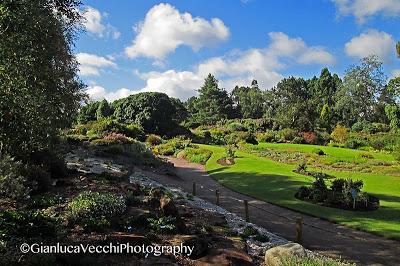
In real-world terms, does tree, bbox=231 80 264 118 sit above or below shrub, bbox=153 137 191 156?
above

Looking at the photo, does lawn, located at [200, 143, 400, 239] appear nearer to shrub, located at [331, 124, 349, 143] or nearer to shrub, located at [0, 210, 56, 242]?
shrub, located at [0, 210, 56, 242]

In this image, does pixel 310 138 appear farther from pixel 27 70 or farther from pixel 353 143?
pixel 27 70

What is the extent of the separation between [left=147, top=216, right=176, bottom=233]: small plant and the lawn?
891cm

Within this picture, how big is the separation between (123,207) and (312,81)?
11661 centimetres

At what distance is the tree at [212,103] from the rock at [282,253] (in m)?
82.2

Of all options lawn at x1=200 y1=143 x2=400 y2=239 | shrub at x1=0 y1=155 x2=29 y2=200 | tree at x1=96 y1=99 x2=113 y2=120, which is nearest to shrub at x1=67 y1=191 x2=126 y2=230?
shrub at x1=0 y1=155 x2=29 y2=200

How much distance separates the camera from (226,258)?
32.7 feet

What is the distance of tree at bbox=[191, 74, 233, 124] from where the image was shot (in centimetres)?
9629

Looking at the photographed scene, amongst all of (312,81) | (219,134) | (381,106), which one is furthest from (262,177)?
(312,81)

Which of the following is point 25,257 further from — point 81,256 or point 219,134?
point 219,134

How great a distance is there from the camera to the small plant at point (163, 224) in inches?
452

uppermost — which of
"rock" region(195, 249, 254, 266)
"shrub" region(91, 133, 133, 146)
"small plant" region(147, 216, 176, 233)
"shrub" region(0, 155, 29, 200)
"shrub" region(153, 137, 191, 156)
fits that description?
"shrub" region(91, 133, 133, 146)

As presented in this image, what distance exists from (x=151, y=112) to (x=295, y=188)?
36.7 metres

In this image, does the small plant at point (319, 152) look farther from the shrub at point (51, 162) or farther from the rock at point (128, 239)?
the rock at point (128, 239)
